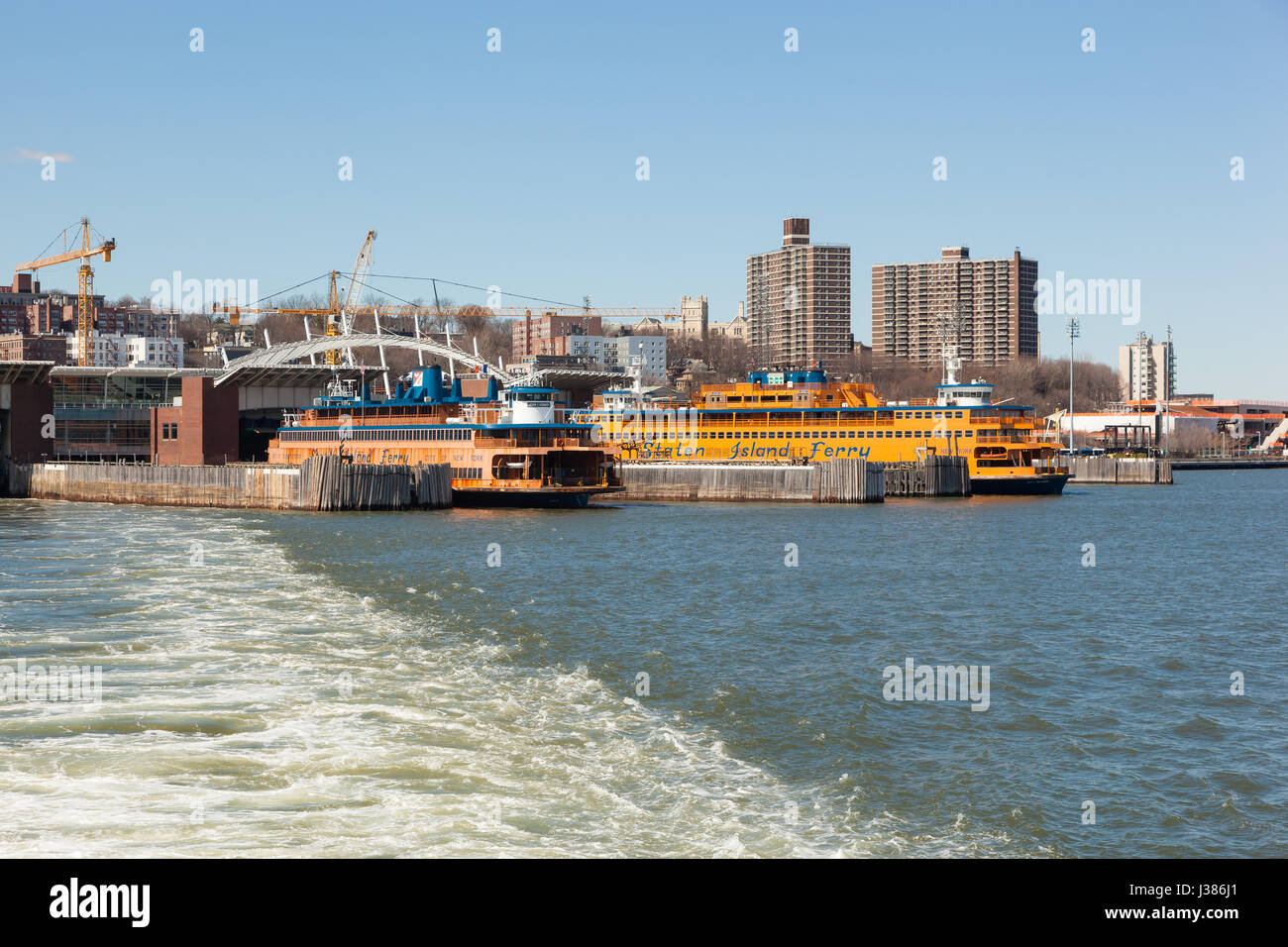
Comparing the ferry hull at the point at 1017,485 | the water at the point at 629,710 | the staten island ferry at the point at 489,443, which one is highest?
the staten island ferry at the point at 489,443

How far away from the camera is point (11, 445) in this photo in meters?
91.3

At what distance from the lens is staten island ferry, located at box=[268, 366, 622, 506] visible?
75.2 m

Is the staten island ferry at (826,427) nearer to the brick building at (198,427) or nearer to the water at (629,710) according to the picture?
the brick building at (198,427)

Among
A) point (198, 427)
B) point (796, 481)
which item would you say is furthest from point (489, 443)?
point (198, 427)

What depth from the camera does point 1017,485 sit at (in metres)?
95.7

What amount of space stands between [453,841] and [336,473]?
6217 centimetres

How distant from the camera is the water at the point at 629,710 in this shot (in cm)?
1456

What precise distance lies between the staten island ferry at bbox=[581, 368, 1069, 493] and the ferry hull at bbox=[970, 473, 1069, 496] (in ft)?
0.27

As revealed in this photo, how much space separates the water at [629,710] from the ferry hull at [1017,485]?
159 feet

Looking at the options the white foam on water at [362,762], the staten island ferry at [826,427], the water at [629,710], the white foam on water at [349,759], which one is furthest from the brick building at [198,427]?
the white foam on water at [349,759]

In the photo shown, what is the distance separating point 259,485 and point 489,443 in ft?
51.4

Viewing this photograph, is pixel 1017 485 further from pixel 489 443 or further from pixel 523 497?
pixel 489 443

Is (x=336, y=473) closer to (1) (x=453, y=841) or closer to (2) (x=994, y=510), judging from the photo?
(2) (x=994, y=510)
